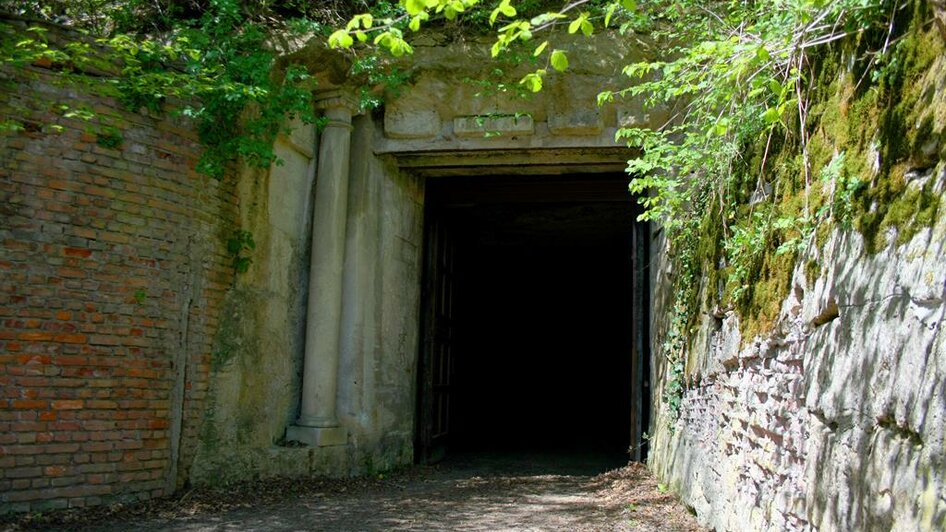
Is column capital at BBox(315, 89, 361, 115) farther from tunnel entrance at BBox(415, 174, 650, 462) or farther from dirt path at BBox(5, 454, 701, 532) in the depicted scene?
dirt path at BBox(5, 454, 701, 532)

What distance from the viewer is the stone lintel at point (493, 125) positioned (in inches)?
311

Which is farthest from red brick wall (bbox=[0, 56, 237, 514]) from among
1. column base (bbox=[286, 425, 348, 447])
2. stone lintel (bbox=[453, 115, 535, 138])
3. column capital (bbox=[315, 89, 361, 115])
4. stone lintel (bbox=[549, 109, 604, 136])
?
stone lintel (bbox=[549, 109, 604, 136])

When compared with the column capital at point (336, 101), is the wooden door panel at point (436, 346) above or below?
below

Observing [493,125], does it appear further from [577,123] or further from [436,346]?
[436,346]

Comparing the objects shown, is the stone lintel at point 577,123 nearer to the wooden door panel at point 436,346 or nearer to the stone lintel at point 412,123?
the stone lintel at point 412,123

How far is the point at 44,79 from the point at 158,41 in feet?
4.75

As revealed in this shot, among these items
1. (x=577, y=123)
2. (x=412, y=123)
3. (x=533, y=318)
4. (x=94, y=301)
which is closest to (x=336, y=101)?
(x=412, y=123)

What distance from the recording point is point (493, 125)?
800cm

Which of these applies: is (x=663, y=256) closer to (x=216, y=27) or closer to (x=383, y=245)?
(x=383, y=245)

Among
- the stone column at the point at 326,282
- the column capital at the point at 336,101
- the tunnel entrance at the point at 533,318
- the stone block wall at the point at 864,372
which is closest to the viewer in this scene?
the stone block wall at the point at 864,372

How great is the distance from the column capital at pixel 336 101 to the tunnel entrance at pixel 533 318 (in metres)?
1.86

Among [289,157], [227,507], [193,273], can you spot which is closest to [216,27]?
[289,157]

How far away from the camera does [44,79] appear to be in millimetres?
5684

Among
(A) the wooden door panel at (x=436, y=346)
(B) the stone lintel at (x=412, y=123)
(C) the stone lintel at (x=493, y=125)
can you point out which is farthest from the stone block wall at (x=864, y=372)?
(A) the wooden door panel at (x=436, y=346)
